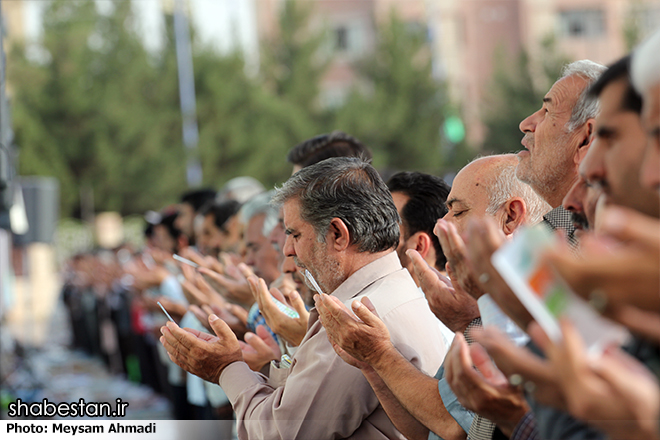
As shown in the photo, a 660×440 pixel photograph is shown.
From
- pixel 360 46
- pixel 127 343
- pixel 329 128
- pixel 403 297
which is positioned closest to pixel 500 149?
pixel 329 128

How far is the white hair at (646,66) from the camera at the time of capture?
1.39 meters

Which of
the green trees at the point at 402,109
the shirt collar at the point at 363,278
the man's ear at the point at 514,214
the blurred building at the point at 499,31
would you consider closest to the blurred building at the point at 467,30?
the blurred building at the point at 499,31

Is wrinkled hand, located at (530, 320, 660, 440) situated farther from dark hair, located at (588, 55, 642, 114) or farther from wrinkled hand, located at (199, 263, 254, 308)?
wrinkled hand, located at (199, 263, 254, 308)

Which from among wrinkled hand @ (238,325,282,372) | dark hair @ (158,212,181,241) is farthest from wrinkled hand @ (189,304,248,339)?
dark hair @ (158,212,181,241)

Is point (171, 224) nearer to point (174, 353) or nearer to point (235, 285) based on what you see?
point (235, 285)

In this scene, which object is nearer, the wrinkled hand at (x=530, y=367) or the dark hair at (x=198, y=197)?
the wrinkled hand at (x=530, y=367)

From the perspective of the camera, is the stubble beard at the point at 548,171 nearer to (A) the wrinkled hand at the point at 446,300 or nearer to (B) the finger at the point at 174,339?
(A) the wrinkled hand at the point at 446,300

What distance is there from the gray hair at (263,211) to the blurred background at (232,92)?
2064cm

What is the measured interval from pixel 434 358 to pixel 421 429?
25cm

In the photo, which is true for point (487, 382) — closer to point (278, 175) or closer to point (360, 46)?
point (278, 175)

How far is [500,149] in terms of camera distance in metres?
26.3

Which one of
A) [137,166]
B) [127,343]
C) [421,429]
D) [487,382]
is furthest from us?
[137,166]

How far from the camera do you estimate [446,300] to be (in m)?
2.24

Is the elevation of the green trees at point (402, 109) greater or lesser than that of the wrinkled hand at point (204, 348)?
lesser
